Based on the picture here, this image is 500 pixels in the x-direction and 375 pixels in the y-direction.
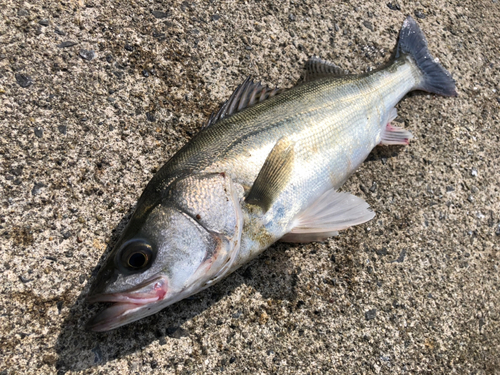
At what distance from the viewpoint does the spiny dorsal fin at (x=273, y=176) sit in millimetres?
1923

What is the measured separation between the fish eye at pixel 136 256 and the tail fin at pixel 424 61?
2695mm

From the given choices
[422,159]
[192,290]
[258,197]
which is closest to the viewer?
[192,290]

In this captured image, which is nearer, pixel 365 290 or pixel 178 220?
pixel 178 220

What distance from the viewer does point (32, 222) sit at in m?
1.97

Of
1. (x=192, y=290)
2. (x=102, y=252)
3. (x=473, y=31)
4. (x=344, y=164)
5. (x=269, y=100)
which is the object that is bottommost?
(x=102, y=252)

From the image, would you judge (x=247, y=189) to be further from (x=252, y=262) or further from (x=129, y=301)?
(x=129, y=301)

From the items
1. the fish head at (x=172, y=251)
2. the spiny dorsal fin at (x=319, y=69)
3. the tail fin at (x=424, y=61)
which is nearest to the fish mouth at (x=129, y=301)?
the fish head at (x=172, y=251)

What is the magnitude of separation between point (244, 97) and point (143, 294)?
1.41 m

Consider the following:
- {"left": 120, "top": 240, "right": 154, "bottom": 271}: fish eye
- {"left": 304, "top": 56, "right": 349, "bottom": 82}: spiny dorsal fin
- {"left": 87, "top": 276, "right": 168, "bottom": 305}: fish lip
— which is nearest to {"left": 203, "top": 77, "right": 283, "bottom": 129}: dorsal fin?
{"left": 304, "top": 56, "right": 349, "bottom": 82}: spiny dorsal fin

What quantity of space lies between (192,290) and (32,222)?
1069 mm

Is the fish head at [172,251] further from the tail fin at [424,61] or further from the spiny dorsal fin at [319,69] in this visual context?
the tail fin at [424,61]

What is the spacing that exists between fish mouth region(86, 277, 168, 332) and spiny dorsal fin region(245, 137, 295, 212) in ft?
2.20

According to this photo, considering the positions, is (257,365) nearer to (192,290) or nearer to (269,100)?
(192,290)

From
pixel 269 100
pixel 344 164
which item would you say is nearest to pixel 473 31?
pixel 344 164
